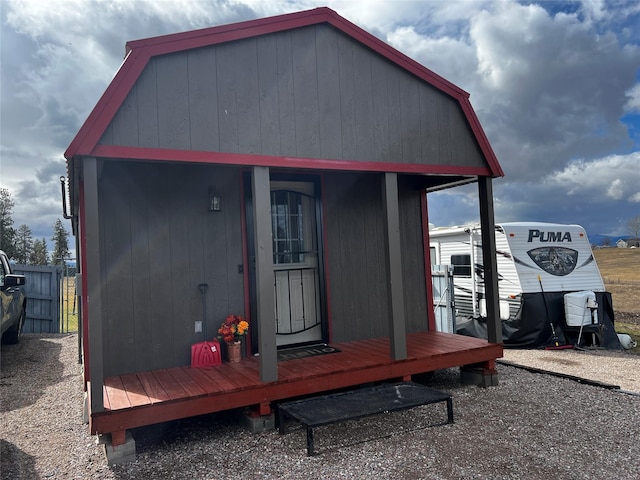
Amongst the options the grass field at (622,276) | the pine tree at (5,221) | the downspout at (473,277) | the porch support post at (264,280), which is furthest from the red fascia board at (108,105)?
the pine tree at (5,221)

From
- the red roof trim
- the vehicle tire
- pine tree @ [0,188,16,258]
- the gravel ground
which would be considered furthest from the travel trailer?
pine tree @ [0,188,16,258]

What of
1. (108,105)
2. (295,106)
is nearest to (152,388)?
(108,105)

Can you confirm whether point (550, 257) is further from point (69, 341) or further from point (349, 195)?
point (69, 341)

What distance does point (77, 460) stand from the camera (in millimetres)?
3062

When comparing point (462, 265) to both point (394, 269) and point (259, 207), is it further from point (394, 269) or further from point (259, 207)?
point (259, 207)

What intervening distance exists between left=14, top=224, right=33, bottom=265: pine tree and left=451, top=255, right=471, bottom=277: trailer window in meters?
27.2

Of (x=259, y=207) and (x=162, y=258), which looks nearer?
(x=259, y=207)

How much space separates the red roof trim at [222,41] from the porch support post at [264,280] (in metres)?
1.10

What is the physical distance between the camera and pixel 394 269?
4.13m

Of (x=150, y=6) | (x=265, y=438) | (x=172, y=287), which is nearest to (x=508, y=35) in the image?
(x=150, y=6)

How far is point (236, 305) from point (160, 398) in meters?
1.39

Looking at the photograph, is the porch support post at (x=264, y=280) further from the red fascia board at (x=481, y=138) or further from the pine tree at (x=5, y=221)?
the pine tree at (x=5, y=221)

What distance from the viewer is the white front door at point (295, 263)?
4.84 meters

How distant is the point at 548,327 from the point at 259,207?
250 inches
